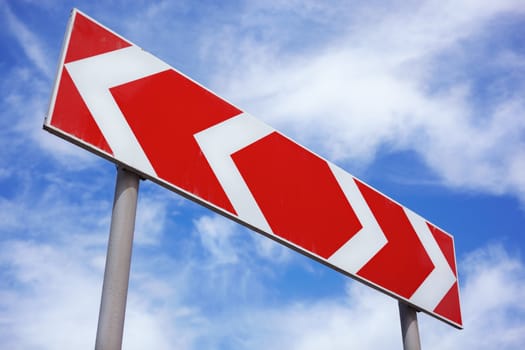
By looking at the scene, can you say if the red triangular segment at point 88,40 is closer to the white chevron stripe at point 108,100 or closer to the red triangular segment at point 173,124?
the white chevron stripe at point 108,100

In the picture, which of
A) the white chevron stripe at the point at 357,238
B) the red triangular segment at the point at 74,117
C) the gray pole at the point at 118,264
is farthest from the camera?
the white chevron stripe at the point at 357,238

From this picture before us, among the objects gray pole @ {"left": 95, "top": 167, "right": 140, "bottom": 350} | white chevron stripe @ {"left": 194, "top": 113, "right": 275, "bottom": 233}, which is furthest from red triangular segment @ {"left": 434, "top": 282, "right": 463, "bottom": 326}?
gray pole @ {"left": 95, "top": 167, "right": 140, "bottom": 350}

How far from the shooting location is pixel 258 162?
7.99 feet

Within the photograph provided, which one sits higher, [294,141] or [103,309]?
[294,141]

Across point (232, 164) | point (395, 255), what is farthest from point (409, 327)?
point (232, 164)

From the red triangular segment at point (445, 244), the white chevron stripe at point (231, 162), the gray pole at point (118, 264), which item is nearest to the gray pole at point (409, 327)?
the red triangular segment at point (445, 244)

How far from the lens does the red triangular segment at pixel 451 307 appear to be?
9.90 feet

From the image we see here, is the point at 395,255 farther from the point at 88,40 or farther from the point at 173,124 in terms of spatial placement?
the point at 88,40

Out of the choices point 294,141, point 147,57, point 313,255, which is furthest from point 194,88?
point 313,255

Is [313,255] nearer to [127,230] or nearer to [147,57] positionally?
[127,230]

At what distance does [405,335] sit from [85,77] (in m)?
2.00

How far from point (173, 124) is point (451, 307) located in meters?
1.98

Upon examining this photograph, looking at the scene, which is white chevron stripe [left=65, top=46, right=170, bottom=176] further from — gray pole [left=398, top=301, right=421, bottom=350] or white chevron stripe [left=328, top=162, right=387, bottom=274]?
gray pole [left=398, top=301, right=421, bottom=350]

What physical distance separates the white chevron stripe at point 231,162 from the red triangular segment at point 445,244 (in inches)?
58.0
